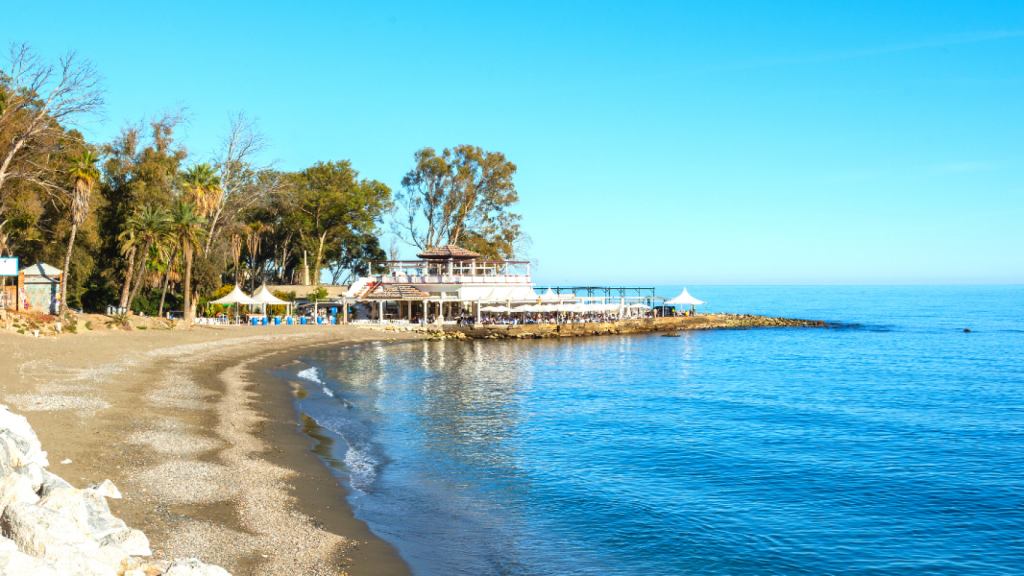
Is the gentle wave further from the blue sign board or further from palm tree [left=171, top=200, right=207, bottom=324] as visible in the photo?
palm tree [left=171, top=200, right=207, bottom=324]

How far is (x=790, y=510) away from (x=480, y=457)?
274 inches

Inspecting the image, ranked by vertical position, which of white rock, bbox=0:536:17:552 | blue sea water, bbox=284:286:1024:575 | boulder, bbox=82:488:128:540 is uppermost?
white rock, bbox=0:536:17:552

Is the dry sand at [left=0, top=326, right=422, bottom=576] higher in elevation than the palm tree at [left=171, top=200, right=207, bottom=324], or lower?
lower

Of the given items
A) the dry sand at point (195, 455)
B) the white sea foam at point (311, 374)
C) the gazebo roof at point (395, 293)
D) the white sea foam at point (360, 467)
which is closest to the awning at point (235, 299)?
the gazebo roof at point (395, 293)

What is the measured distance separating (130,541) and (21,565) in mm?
1738

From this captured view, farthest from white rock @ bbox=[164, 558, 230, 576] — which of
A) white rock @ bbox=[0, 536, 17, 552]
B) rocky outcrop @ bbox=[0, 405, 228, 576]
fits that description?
white rock @ bbox=[0, 536, 17, 552]

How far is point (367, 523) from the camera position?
1139cm

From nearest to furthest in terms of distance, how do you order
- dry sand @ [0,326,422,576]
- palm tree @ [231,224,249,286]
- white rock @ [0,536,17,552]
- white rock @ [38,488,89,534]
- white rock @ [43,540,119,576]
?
1. white rock @ [0,536,17,552]
2. white rock @ [43,540,119,576]
3. white rock @ [38,488,89,534]
4. dry sand @ [0,326,422,576]
5. palm tree @ [231,224,249,286]

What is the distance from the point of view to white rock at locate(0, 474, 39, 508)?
26.3 ft

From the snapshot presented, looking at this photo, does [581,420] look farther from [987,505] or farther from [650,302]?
[650,302]

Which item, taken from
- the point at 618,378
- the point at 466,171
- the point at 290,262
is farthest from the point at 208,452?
the point at 290,262

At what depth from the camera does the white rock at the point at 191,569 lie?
6.90 metres

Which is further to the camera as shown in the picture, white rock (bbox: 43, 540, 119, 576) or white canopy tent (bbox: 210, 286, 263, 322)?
white canopy tent (bbox: 210, 286, 263, 322)

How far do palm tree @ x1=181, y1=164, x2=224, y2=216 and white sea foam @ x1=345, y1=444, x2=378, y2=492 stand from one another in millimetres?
32461
